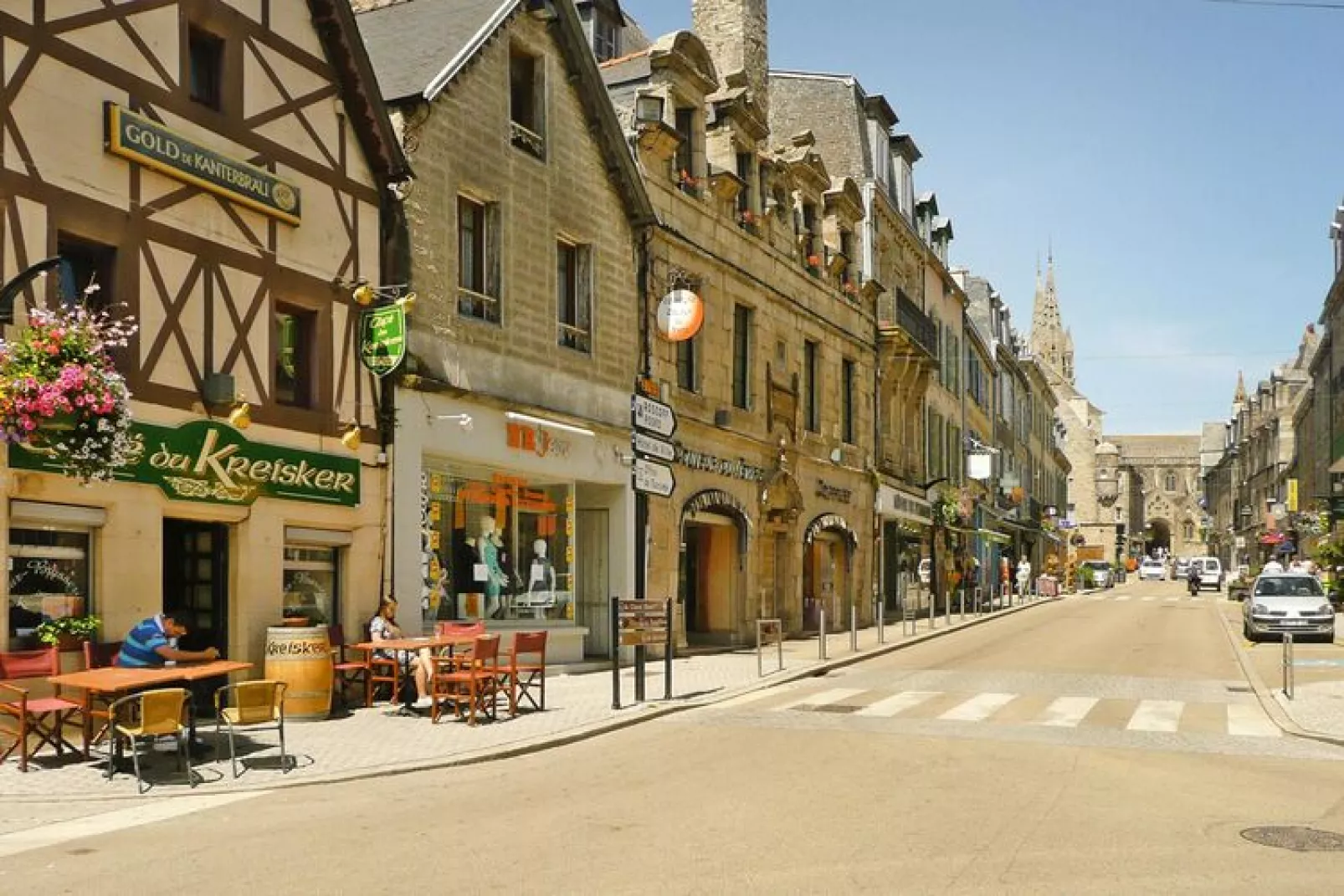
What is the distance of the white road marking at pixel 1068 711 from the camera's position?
14.5 metres

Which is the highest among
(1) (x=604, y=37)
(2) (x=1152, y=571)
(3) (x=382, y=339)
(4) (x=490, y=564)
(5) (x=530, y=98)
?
(1) (x=604, y=37)

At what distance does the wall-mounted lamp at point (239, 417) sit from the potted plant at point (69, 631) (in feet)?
8.17

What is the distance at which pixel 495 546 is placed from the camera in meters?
19.1

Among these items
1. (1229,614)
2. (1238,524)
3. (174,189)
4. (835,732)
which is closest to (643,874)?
(835,732)

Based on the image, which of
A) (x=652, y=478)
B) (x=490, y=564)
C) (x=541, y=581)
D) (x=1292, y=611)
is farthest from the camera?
(x=1292, y=611)

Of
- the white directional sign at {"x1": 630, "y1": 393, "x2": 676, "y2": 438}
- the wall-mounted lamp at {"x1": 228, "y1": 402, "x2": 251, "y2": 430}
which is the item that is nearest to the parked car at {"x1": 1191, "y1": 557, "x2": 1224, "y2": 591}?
the white directional sign at {"x1": 630, "y1": 393, "x2": 676, "y2": 438}

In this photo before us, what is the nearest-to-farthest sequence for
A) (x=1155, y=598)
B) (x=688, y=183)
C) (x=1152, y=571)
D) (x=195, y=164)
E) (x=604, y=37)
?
(x=195, y=164) → (x=688, y=183) → (x=604, y=37) → (x=1155, y=598) → (x=1152, y=571)

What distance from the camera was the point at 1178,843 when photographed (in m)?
8.14

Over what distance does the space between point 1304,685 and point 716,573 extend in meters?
11.3

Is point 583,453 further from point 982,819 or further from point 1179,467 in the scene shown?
point 1179,467

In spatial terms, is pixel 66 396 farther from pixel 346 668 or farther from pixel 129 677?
pixel 346 668

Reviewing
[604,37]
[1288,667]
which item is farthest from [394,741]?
[604,37]

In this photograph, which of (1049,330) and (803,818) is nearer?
(803,818)

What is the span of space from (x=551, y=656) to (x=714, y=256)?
894 cm
